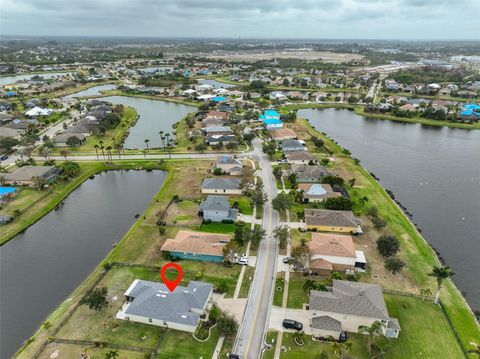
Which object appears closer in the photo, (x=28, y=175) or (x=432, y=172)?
(x=28, y=175)

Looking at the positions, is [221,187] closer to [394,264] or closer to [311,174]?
[311,174]

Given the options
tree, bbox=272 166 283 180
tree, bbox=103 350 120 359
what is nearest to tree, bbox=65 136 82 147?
tree, bbox=272 166 283 180

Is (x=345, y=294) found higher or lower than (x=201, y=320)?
higher

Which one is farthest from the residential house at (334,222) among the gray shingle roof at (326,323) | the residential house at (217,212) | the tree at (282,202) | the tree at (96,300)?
the tree at (96,300)

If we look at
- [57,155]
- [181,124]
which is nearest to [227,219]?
[57,155]

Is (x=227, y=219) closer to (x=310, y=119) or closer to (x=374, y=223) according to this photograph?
(x=374, y=223)

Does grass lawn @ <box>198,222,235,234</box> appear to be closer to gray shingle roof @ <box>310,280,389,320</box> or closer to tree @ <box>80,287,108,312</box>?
tree @ <box>80,287,108,312</box>

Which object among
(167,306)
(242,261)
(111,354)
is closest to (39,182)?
(167,306)
